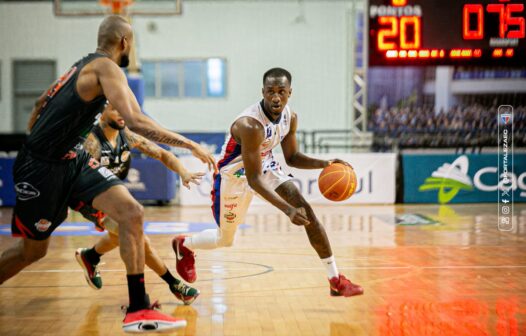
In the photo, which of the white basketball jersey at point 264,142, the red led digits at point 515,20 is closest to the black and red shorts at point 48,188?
the white basketball jersey at point 264,142

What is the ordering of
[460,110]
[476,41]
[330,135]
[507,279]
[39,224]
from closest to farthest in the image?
[39,224]
[507,279]
[476,41]
[460,110]
[330,135]

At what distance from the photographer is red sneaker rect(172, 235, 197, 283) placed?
607cm

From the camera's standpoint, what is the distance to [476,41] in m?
12.1

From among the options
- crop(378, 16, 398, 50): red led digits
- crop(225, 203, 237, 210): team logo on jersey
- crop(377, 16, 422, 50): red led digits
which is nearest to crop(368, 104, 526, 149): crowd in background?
crop(377, 16, 422, 50): red led digits

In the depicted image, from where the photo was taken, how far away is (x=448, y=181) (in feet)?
50.0

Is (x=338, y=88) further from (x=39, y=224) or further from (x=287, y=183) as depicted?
(x=39, y=224)

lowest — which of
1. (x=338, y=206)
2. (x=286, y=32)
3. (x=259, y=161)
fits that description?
(x=338, y=206)

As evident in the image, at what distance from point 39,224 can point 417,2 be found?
29.9 ft

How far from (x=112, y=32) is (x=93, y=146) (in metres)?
1.63

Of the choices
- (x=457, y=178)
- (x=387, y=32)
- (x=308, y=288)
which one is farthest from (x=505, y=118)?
(x=308, y=288)

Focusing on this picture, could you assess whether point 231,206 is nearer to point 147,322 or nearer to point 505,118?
point 147,322

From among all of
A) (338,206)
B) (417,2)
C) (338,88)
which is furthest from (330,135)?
(417,2)

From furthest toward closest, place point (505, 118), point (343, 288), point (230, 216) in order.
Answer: point (505, 118)
point (230, 216)
point (343, 288)

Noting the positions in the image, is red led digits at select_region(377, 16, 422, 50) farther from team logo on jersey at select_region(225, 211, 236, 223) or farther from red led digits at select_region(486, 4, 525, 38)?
team logo on jersey at select_region(225, 211, 236, 223)
